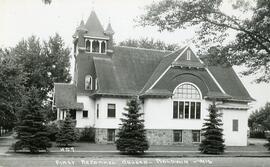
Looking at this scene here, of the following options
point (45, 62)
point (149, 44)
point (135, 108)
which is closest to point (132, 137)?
point (135, 108)

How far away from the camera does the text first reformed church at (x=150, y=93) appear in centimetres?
3628

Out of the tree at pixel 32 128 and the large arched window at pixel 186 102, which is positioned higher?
the large arched window at pixel 186 102

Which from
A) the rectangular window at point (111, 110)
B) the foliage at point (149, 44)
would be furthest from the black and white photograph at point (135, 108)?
the foliage at point (149, 44)

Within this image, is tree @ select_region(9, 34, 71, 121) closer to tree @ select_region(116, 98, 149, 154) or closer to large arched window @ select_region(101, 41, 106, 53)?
large arched window @ select_region(101, 41, 106, 53)

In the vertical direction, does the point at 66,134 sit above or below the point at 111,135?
above

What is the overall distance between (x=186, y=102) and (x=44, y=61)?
97.3 feet

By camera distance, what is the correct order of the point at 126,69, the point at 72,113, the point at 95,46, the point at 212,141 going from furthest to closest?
the point at 95,46
the point at 126,69
the point at 72,113
the point at 212,141

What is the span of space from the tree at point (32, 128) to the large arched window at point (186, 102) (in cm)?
1488

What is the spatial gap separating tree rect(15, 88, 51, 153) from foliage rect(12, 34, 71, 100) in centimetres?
3202

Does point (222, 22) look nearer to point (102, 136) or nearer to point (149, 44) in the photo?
point (102, 136)

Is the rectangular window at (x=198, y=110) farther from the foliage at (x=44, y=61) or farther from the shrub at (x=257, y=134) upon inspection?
the foliage at (x=44, y=61)

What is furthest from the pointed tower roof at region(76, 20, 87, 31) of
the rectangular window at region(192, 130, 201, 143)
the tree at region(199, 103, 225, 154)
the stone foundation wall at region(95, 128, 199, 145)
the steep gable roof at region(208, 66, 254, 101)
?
the tree at region(199, 103, 225, 154)

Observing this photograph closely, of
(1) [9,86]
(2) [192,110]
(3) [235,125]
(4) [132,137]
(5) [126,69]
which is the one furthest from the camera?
(5) [126,69]

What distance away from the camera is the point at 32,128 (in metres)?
25.3
